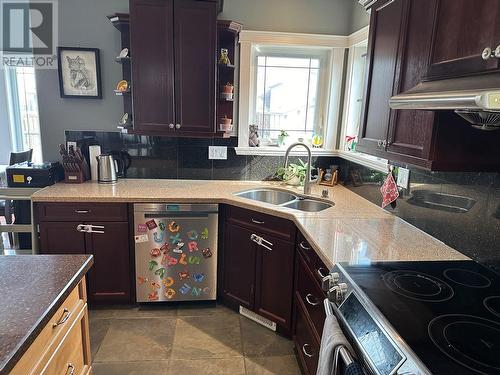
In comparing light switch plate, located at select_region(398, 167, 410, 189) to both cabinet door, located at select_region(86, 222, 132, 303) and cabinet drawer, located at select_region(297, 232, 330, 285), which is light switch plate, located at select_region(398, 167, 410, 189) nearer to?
cabinet drawer, located at select_region(297, 232, 330, 285)

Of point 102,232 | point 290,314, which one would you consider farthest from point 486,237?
point 102,232

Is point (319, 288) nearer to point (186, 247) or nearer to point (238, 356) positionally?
point (238, 356)

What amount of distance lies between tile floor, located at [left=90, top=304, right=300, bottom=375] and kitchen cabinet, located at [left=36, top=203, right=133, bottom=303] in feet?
0.77

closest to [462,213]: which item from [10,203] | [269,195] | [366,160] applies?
[366,160]

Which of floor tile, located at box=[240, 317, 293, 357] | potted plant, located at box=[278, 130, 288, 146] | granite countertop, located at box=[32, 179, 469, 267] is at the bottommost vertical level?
floor tile, located at box=[240, 317, 293, 357]

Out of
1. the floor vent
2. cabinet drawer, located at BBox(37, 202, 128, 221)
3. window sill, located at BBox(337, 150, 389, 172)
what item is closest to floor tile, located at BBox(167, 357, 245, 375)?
the floor vent

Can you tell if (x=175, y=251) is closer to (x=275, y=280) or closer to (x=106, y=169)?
(x=275, y=280)

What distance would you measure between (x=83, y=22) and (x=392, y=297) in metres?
2.97

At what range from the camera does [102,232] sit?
246 cm

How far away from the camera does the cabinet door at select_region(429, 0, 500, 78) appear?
3.29 feet

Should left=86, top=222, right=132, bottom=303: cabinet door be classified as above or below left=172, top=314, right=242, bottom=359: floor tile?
above

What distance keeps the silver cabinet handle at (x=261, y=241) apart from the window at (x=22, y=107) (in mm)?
3127

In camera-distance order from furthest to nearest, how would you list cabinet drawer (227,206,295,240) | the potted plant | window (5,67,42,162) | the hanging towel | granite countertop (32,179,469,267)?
window (5,67,42,162)
the potted plant
cabinet drawer (227,206,295,240)
granite countertop (32,179,469,267)
the hanging towel

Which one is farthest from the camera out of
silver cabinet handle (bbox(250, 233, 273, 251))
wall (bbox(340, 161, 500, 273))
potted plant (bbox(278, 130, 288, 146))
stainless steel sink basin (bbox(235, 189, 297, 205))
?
potted plant (bbox(278, 130, 288, 146))
